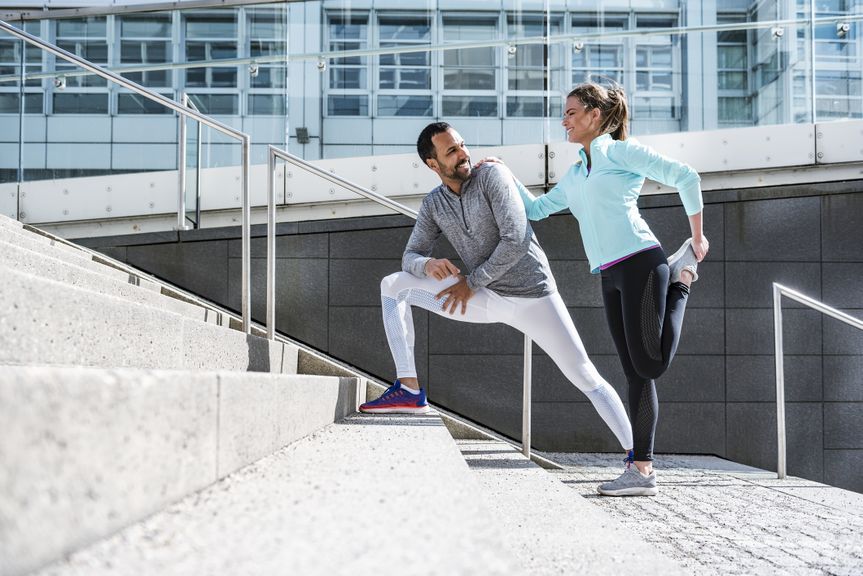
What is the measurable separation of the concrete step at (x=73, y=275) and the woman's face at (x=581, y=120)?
156cm

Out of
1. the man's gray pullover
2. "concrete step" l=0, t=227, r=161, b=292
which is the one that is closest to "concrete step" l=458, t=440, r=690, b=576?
the man's gray pullover

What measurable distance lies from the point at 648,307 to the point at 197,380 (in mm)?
1921

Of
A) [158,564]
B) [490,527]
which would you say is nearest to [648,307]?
[490,527]

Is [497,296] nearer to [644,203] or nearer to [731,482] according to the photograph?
[731,482]

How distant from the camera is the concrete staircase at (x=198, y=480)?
0.66m

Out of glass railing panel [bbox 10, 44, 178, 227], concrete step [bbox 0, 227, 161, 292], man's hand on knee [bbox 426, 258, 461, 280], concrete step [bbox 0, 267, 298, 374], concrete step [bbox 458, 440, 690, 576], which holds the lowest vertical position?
concrete step [bbox 458, 440, 690, 576]

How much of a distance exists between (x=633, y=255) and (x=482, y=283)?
50cm

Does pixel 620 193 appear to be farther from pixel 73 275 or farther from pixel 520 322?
pixel 73 275

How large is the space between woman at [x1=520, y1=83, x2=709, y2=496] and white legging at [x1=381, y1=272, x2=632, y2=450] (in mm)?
103

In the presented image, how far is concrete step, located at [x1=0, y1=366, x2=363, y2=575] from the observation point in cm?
62

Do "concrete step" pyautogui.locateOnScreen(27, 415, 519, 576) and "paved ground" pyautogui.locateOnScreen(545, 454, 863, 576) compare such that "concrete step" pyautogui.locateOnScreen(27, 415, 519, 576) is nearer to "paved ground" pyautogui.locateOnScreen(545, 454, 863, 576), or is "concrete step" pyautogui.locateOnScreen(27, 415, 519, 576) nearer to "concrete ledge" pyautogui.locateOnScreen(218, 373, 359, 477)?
"concrete ledge" pyautogui.locateOnScreen(218, 373, 359, 477)

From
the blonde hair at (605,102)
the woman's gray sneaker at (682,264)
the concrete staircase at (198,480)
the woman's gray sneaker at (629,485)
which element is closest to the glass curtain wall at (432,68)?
the blonde hair at (605,102)

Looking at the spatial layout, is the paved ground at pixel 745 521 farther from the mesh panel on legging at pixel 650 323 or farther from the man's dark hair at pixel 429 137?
the man's dark hair at pixel 429 137

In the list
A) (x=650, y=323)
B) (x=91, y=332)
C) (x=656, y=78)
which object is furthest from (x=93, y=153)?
(x=91, y=332)
